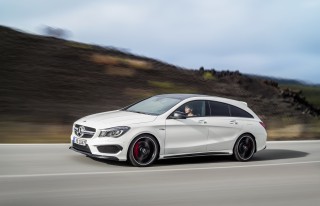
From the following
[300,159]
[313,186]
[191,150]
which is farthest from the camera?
[300,159]

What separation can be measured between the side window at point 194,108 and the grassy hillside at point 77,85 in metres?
4.76

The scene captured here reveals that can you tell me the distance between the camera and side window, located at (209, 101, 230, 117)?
1187 centimetres

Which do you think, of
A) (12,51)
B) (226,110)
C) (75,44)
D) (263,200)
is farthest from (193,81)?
(263,200)

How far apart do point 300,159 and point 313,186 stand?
376 cm

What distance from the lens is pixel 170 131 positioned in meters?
10.8

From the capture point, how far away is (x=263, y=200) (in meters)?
8.29

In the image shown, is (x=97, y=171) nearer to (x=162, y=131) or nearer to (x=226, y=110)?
(x=162, y=131)

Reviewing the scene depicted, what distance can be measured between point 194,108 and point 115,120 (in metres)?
1.86

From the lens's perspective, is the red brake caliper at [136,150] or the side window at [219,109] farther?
the side window at [219,109]

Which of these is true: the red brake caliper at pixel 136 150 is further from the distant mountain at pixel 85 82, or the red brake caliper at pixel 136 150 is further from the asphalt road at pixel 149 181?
the distant mountain at pixel 85 82

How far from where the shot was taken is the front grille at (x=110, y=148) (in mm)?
10211

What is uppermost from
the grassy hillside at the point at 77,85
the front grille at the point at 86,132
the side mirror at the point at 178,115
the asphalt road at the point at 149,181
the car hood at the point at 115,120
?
the grassy hillside at the point at 77,85

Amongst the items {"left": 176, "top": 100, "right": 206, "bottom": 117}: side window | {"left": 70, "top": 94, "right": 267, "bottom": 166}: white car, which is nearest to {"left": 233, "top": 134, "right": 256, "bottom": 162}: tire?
{"left": 70, "top": 94, "right": 267, "bottom": 166}: white car

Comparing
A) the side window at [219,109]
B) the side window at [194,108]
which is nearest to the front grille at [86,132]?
the side window at [194,108]
